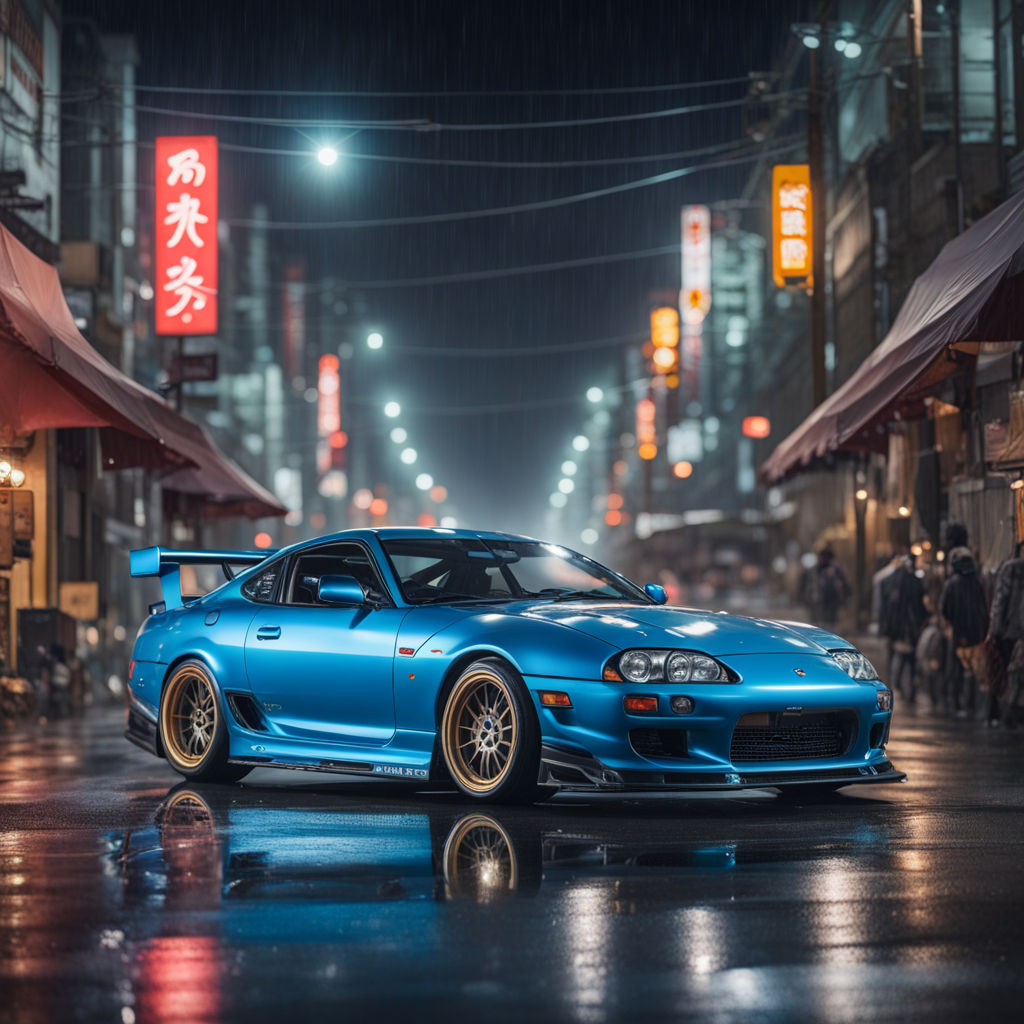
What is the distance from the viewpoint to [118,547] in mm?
40562

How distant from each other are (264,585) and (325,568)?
1.26 feet

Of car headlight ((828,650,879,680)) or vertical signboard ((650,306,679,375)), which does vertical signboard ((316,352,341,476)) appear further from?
car headlight ((828,650,879,680))

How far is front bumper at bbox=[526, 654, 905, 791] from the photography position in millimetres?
8312

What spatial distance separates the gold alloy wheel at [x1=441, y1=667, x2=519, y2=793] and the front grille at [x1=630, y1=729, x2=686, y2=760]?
591 mm

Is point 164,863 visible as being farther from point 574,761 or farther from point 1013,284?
point 1013,284

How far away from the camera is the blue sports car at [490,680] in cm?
838

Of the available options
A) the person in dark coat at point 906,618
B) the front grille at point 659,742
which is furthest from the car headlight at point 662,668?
the person in dark coat at point 906,618

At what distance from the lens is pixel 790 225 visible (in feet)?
126

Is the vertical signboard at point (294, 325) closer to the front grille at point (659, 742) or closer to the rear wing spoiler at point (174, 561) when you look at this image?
the rear wing spoiler at point (174, 561)

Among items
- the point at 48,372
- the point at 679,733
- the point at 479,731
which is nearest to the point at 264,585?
the point at 479,731

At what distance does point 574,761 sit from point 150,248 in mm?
49717

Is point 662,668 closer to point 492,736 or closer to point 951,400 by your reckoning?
point 492,736

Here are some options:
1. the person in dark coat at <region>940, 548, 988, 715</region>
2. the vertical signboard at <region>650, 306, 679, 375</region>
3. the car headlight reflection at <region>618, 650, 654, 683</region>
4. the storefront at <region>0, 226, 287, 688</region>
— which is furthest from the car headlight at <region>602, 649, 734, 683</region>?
the vertical signboard at <region>650, 306, 679, 375</region>

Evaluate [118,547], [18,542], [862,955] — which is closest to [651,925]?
[862,955]
